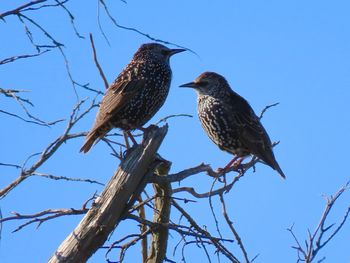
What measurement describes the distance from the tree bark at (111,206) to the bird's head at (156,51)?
227cm

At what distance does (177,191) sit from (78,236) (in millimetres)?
1173

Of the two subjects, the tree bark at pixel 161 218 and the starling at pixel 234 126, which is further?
the starling at pixel 234 126

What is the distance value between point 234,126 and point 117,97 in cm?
135

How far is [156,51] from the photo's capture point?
713cm

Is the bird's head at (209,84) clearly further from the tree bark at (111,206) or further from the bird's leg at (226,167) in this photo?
the tree bark at (111,206)

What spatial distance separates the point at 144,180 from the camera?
4789mm

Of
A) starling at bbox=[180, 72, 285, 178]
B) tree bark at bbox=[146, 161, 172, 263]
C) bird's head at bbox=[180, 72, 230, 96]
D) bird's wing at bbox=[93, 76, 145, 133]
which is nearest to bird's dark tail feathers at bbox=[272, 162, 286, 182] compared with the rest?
starling at bbox=[180, 72, 285, 178]

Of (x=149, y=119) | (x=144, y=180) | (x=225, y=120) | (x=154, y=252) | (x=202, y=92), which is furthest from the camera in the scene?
(x=202, y=92)

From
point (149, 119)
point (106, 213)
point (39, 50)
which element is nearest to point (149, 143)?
point (106, 213)

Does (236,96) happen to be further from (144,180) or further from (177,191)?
(144,180)

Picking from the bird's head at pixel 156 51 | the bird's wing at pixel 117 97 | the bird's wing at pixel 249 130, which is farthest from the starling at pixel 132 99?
the bird's wing at pixel 249 130

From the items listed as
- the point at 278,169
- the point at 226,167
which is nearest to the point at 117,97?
the point at 226,167

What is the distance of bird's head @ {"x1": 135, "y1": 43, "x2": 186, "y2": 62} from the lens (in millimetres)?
7051

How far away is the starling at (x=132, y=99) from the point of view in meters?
6.31
